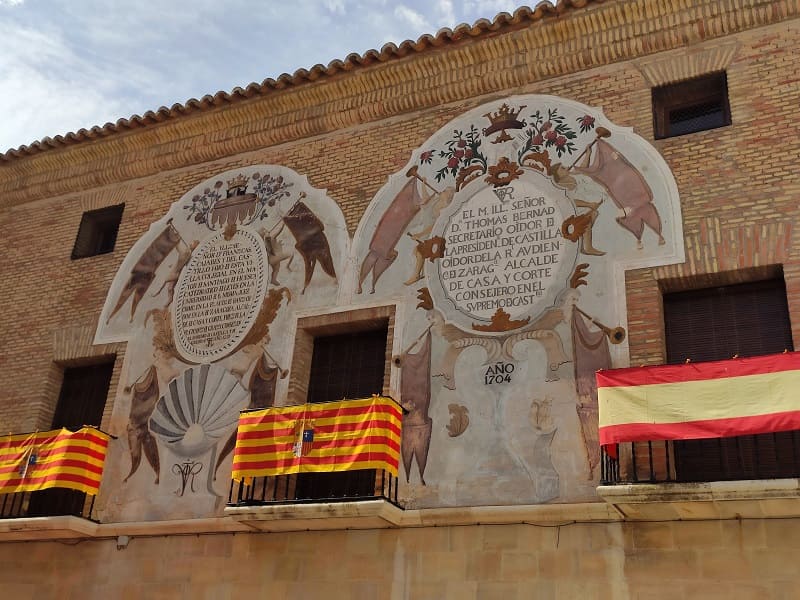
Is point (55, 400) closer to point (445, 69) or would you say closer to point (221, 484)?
point (221, 484)

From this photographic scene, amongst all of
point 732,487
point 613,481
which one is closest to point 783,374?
point 732,487

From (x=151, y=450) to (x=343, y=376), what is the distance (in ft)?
7.54

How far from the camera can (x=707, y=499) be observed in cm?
689

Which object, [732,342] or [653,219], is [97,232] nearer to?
[653,219]

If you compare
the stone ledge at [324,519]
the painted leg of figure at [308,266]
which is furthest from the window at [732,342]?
the painted leg of figure at [308,266]

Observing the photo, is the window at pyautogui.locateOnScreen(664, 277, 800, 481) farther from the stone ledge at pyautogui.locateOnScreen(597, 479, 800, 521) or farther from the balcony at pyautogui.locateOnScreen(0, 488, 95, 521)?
the balcony at pyautogui.locateOnScreen(0, 488, 95, 521)

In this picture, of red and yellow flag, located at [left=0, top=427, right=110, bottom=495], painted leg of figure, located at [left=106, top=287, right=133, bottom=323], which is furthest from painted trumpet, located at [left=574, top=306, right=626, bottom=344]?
painted leg of figure, located at [left=106, top=287, right=133, bottom=323]

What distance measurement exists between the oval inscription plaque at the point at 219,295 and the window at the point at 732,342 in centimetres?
459

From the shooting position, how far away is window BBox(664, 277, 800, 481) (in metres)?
7.48

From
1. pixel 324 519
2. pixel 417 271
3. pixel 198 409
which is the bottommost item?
pixel 324 519

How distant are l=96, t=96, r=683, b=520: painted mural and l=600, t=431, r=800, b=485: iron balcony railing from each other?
1.02 ft

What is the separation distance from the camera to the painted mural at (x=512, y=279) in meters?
8.27

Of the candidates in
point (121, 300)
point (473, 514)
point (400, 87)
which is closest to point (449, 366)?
point (473, 514)

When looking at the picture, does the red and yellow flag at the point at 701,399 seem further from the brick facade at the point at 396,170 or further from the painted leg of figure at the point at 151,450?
the painted leg of figure at the point at 151,450
